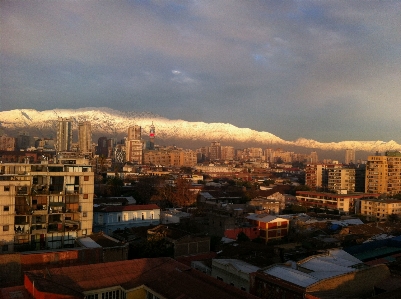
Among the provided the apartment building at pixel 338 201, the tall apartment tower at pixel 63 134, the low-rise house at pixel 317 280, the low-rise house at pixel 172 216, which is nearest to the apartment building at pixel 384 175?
the apartment building at pixel 338 201

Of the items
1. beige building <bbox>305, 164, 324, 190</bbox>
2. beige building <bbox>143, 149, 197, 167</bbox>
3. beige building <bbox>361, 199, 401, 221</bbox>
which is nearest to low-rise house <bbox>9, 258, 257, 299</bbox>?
beige building <bbox>361, 199, 401, 221</bbox>

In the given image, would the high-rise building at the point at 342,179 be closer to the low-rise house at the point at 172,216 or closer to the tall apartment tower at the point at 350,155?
the low-rise house at the point at 172,216

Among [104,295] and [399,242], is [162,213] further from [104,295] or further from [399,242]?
[104,295]

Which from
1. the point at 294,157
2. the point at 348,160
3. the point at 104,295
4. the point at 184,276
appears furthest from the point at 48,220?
the point at 294,157

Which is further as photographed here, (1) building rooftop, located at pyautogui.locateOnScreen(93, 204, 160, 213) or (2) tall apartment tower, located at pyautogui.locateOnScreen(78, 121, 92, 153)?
(2) tall apartment tower, located at pyautogui.locateOnScreen(78, 121, 92, 153)

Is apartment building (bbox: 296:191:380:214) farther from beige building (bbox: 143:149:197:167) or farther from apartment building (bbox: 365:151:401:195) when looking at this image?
beige building (bbox: 143:149:197:167)

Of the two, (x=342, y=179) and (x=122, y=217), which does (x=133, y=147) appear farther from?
(x=122, y=217)
